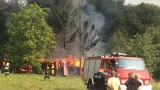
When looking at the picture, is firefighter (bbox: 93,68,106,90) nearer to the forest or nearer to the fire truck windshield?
the fire truck windshield

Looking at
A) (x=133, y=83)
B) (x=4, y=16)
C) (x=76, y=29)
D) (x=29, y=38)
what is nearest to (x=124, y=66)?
(x=133, y=83)

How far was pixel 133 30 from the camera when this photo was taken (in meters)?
68.2

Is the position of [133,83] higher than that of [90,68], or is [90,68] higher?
[90,68]

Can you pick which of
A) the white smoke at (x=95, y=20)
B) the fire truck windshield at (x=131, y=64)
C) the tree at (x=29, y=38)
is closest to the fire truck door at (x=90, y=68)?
the fire truck windshield at (x=131, y=64)

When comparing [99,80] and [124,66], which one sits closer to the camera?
[99,80]

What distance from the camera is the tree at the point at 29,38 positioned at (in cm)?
4884

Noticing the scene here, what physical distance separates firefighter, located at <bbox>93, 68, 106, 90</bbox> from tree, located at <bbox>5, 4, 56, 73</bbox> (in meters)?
31.2

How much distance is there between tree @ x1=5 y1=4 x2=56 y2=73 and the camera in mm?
48844

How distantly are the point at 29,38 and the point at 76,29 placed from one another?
1485 centimetres

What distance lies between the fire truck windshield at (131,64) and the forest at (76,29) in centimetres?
2501

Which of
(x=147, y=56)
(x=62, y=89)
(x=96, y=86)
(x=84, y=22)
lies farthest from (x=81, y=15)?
(x=96, y=86)

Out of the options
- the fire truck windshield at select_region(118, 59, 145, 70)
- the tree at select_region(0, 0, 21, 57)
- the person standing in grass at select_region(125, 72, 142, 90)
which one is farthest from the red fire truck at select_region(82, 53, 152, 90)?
the tree at select_region(0, 0, 21, 57)

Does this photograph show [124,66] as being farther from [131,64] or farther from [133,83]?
[133,83]

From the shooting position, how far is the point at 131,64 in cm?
2105
